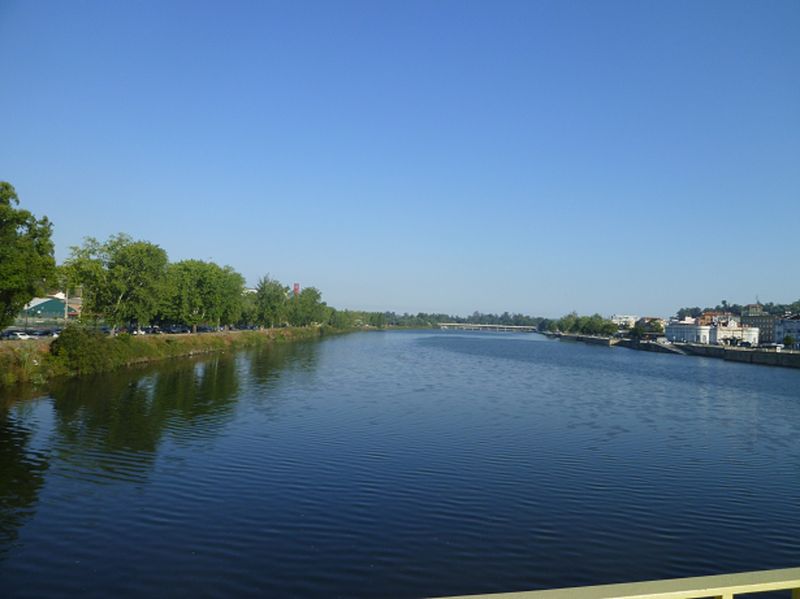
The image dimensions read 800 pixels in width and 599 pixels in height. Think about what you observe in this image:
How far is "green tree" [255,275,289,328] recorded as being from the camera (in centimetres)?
9819

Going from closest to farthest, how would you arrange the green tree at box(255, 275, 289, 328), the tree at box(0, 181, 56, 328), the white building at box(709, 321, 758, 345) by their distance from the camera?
the tree at box(0, 181, 56, 328)
the green tree at box(255, 275, 289, 328)
the white building at box(709, 321, 758, 345)

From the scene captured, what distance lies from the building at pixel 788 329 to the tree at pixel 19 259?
423 ft

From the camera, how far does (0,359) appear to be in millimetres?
30953

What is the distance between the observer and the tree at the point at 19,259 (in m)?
30.3

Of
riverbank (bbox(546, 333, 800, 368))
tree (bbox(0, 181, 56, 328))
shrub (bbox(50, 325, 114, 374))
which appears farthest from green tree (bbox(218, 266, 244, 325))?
riverbank (bbox(546, 333, 800, 368))

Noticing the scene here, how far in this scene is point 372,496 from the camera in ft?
44.9

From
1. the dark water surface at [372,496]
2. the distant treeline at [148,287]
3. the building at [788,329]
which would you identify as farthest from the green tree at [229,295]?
the building at [788,329]

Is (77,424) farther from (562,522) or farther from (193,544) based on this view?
(562,522)

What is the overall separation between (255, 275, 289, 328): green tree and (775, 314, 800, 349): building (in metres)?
100

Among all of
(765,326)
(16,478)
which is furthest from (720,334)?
(16,478)

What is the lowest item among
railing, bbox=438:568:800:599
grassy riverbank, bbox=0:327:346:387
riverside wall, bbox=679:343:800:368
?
riverside wall, bbox=679:343:800:368

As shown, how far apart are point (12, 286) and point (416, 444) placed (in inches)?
922

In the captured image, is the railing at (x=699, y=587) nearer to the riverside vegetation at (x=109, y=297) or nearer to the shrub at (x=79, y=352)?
the riverside vegetation at (x=109, y=297)

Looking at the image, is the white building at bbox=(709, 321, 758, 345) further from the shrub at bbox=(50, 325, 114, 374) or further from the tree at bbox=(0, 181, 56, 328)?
the tree at bbox=(0, 181, 56, 328)
